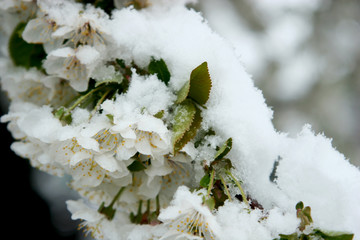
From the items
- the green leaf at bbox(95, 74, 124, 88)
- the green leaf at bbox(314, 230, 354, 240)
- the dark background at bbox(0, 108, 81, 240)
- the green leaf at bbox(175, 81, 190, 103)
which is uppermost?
the green leaf at bbox(175, 81, 190, 103)

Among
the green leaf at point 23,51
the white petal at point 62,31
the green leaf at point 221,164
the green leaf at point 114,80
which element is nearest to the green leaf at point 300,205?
the green leaf at point 221,164

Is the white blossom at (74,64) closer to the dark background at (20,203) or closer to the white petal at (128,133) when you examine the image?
the white petal at (128,133)

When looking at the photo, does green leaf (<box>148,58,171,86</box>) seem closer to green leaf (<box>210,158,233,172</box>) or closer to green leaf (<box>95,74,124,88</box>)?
green leaf (<box>95,74,124,88</box>)

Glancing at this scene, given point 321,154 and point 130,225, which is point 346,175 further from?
point 130,225

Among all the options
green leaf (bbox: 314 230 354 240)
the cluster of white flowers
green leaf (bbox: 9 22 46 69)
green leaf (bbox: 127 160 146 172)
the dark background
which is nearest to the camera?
green leaf (bbox: 314 230 354 240)

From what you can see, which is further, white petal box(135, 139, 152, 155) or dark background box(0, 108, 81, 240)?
dark background box(0, 108, 81, 240)

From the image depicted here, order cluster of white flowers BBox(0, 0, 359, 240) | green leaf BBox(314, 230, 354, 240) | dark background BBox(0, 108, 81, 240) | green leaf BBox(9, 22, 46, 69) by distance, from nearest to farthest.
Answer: green leaf BBox(314, 230, 354, 240)
cluster of white flowers BBox(0, 0, 359, 240)
green leaf BBox(9, 22, 46, 69)
dark background BBox(0, 108, 81, 240)

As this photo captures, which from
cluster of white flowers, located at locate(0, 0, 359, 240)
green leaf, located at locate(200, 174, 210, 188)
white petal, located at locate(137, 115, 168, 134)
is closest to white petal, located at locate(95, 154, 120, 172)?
cluster of white flowers, located at locate(0, 0, 359, 240)
